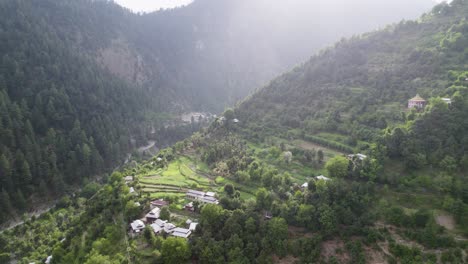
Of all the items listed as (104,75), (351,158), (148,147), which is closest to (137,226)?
(351,158)

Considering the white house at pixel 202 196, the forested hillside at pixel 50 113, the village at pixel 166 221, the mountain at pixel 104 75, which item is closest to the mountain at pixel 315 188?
the village at pixel 166 221

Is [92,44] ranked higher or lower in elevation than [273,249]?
higher

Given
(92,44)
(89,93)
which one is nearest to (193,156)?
(89,93)

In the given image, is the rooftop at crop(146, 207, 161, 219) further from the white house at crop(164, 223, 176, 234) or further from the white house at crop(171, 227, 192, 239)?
the white house at crop(171, 227, 192, 239)

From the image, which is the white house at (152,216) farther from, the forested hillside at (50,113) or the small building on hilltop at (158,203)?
the forested hillside at (50,113)

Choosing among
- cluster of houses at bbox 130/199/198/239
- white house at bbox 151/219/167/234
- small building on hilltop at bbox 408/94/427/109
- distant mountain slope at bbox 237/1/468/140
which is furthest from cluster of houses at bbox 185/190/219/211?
small building on hilltop at bbox 408/94/427/109

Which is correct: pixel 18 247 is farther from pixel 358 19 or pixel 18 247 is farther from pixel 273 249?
pixel 358 19

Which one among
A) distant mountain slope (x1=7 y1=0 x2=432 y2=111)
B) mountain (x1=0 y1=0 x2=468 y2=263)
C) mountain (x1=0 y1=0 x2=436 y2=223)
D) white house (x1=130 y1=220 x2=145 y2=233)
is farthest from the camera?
distant mountain slope (x1=7 y1=0 x2=432 y2=111)
